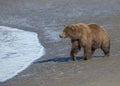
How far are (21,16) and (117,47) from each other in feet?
28.5

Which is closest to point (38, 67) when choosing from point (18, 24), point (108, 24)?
point (108, 24)

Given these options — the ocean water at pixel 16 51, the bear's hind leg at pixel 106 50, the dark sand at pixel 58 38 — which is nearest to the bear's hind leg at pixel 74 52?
the dark sand at pixel 58 38

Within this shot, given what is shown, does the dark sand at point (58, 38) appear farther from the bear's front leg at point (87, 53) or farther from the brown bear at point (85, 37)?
the brown bear at point (85, 37)

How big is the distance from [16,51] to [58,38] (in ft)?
5.75

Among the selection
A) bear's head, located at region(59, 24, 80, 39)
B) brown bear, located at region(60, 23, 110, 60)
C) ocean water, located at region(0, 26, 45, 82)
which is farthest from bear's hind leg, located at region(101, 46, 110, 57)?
ocean water, located at region(0, 26, 45, 82)

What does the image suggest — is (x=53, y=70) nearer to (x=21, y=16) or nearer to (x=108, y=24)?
(x=108, y=24)

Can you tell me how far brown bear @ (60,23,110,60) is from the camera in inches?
429

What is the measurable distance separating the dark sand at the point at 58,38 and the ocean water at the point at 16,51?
22 centimetres

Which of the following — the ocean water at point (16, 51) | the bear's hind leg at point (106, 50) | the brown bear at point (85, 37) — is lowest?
the ocean water at point (16, 51)

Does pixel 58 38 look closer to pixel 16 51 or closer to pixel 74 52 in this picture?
pixel 16 51

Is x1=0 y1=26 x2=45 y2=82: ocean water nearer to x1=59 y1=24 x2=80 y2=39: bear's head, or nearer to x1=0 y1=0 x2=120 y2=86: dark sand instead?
x1=0 y1=0 x2=120 y2=86: dark sand

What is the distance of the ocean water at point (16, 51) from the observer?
37.2 ft

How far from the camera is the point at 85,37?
10883mm

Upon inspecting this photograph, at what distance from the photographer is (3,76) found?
10711mm
